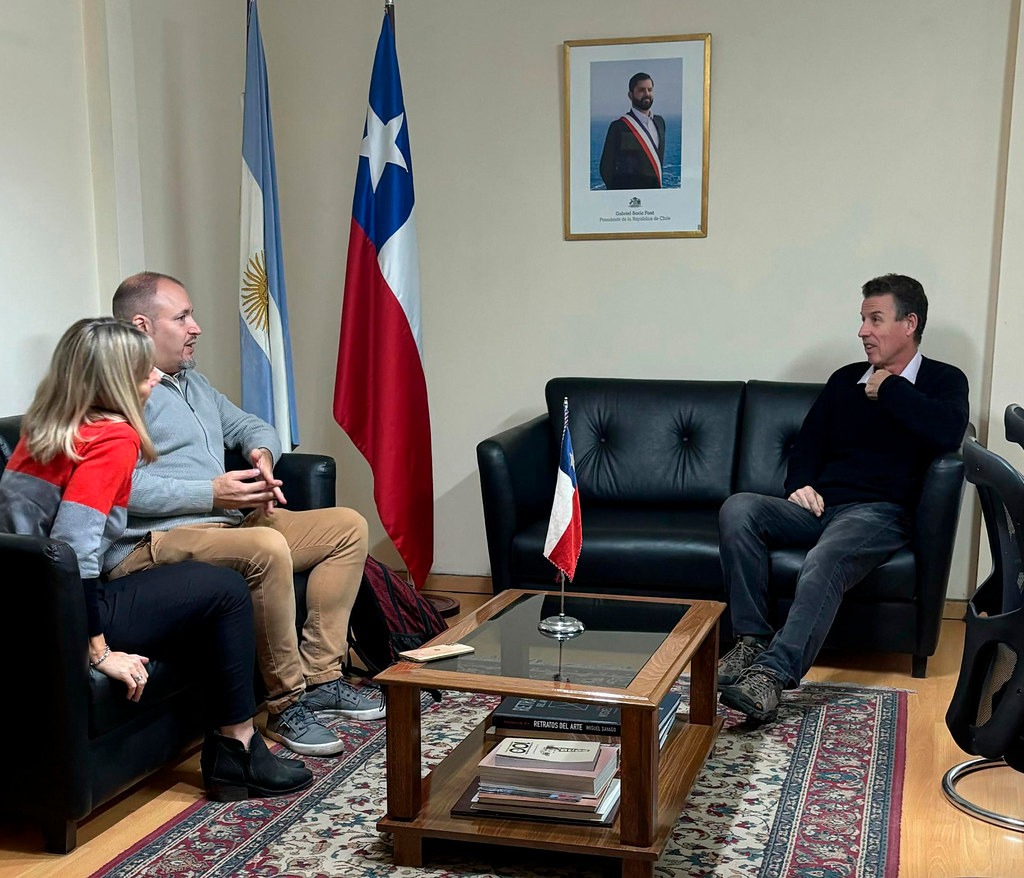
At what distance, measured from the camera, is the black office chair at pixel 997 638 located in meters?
1.99

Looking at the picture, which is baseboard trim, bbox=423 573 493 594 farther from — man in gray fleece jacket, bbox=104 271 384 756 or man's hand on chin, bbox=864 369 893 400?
man's hand on chin, bbox=864 369 893 400

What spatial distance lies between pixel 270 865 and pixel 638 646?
2.84 ft

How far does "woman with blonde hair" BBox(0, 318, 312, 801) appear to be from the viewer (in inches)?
89.9

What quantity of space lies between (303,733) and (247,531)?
0.52m

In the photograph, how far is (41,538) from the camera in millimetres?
2193

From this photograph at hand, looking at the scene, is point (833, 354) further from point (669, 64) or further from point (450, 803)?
point (450, 803)

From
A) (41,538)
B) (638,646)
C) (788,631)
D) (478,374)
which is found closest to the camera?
(41,538)

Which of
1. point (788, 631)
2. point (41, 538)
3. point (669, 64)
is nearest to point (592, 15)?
point (669, 64)

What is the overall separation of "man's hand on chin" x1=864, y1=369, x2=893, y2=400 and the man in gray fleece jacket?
5.17ft

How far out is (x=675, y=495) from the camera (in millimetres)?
3986

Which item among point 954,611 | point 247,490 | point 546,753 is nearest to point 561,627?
point 546,753

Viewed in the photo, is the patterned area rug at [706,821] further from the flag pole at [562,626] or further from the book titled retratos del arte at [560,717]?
the flag pole at [562,626]

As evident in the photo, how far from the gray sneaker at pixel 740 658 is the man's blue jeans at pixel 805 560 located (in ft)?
0.08

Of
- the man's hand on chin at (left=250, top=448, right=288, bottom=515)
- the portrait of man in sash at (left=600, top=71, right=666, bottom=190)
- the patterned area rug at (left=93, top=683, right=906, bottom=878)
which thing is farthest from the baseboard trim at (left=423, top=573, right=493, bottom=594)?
the portrait of man in sash at (left=600, top=71, right=666, bottom=190)
